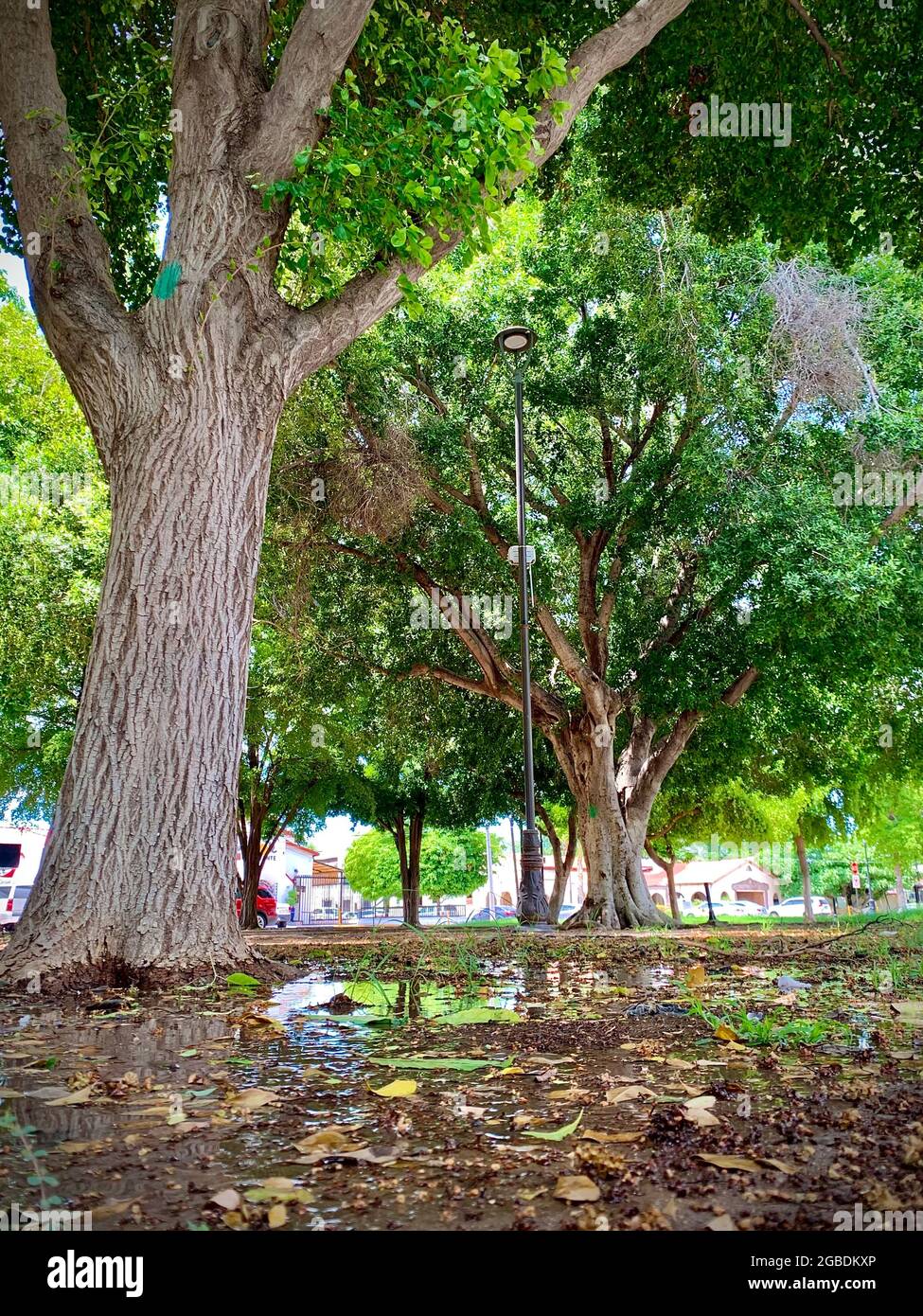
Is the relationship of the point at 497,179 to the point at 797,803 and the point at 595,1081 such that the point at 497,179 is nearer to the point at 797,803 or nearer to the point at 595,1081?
the point at 595,1081

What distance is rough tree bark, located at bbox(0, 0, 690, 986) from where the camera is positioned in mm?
4984

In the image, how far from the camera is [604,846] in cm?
1603

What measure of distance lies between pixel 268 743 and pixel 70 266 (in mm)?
21180

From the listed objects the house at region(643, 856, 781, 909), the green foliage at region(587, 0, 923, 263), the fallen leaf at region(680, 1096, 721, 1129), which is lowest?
the house at region(643, 856, 781, 909)

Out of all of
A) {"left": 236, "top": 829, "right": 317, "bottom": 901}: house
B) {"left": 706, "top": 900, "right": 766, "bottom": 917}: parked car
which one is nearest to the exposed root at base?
{"left": 236, "top": 829, "right": 317, "bottom": 901}: house

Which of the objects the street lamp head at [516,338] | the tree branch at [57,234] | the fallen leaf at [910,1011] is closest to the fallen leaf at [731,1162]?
the fallen leaf at [910,1011]

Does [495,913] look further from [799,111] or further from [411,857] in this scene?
[799,111]

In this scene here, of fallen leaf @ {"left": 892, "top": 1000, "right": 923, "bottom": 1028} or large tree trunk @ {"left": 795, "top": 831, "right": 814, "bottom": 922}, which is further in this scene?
large tree trunk @ {"left": 795, "top": 831, "right": 814, "bottom": 922}

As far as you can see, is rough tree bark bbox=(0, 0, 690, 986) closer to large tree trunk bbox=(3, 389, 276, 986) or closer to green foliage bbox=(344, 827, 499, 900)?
large tree trunk bbox=(3, 389, 276, 986)

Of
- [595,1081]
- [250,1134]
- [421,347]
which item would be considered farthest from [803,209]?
[250,1134]

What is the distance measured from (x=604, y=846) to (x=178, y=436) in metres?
12.3

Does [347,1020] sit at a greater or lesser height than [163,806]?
lesser

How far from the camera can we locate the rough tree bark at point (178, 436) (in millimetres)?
4984

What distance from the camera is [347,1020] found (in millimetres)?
4066
